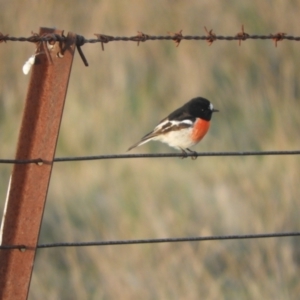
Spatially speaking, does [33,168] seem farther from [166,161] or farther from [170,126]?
[166,161]

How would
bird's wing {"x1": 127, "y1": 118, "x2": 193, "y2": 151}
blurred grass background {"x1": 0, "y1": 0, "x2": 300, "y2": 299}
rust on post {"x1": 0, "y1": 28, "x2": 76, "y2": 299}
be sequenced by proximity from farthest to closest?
blurred grass background {"x1": 0, "y1": 0, "x2": 300, "y2": 299}, bird's wing {"x1": 127, "y1": 118, "x2": 193, "y2": 151}, rust on post {"x1": 0, "y1": 28, "x2": 76, "y2": 299}

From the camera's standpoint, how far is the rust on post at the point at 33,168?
120 inches

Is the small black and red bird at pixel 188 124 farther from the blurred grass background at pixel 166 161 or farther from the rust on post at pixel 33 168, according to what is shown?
the rust on post at pixel 33 168

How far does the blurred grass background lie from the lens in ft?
23.3

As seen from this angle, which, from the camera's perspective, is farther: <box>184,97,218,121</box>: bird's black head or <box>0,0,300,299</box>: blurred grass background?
<box>0,0,300,299</box>: blurred grass background

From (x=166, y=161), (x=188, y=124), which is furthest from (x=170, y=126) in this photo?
(x=166, y=161)

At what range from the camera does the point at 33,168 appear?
3057 millimetres

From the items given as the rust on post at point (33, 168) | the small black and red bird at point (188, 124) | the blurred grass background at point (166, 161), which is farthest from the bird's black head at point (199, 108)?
the rust on post at point (33, 168)

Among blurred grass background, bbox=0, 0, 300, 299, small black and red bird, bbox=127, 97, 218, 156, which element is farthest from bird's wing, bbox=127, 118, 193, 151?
blurred grass background, bbox=0, 0, 300, 299

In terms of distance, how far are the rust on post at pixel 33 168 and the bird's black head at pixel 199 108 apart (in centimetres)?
273

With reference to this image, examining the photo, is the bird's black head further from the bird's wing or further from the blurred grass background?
the blurred grass background

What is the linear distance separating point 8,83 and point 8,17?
926 mm

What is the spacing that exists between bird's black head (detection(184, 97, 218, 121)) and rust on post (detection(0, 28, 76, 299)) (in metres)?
2.73

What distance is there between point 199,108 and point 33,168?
9.27ft
